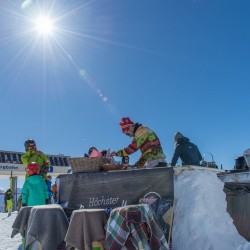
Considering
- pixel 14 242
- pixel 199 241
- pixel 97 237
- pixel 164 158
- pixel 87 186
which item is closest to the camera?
pixel 97 237

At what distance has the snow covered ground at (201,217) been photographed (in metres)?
4.47

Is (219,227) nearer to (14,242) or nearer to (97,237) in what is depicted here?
(97,237)

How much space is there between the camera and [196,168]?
4.96m

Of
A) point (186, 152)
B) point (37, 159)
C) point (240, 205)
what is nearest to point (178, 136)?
point (186, 152)

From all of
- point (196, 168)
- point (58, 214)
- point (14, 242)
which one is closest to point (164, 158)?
point (196, 168)

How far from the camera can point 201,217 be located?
4.58 metres

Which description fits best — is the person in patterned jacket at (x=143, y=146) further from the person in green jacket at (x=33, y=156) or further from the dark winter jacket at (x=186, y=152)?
the person in green jacket at (x=33, y=156)

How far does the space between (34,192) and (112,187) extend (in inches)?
68.2

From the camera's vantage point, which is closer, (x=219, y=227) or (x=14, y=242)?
(x=219, y=227)

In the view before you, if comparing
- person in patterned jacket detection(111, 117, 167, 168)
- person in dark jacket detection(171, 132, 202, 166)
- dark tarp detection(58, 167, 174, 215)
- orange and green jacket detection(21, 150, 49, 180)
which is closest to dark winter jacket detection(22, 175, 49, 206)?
dark tarp detection(58, 167, 174, 215)

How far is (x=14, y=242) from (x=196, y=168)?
159 inches

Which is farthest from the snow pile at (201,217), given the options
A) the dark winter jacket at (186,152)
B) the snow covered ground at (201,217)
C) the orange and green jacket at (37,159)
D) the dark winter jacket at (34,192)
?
the orange and green jacket at (37,159)

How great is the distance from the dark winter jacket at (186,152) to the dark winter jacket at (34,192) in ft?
8.62

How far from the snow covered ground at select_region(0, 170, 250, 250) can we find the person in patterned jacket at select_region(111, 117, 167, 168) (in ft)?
2.92
